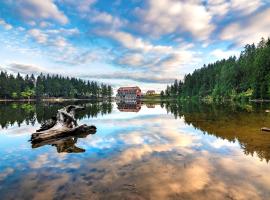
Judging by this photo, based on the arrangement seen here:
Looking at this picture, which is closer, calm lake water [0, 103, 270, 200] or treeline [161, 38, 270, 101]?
calm lake water [0, 103, 270, 200]

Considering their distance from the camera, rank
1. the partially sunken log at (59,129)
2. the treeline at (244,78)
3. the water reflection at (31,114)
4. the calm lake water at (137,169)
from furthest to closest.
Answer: the treeline at (244,78), the water reflection at (31,114), the partially sunken log at (59,129), the calm lake water at (137,169)

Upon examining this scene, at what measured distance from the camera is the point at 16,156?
11336mm

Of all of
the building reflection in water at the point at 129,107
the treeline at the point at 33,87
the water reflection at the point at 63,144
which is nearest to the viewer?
the water reflection at the point at 63,144

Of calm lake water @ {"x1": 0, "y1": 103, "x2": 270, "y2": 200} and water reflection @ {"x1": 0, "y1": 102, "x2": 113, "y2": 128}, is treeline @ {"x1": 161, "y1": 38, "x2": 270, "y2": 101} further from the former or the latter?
calm lake water @ {"x1": 0, "y1": 103, "x2": 270, "y2": 200}

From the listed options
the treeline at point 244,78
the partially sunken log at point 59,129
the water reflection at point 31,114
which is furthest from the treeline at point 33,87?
the partially sunken log at point 59,129

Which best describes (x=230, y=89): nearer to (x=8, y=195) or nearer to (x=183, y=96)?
(x=183, y=96)

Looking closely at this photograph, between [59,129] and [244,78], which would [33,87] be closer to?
[244,78]

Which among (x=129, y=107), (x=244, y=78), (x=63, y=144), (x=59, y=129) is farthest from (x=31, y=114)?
(x=244, y=78)

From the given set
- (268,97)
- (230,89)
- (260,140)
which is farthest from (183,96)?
(260,140)

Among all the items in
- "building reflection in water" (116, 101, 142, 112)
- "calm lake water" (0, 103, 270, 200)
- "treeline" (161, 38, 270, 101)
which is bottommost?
"building reflection in water" (116, 101, 142, 112)

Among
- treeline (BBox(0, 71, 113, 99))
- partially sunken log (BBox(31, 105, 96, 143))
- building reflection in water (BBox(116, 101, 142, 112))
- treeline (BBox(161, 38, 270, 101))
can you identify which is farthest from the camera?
treeline (BBox(0, 71, 113, 99))

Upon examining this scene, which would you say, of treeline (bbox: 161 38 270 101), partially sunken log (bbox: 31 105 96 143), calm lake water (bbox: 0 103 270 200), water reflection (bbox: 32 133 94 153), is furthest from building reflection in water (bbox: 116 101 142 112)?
treeline (bbox: 161 38 270 101)

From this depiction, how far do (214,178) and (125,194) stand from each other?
315cm

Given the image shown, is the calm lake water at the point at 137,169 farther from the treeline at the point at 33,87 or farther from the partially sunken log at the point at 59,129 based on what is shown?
the treeline at the point at 33,87
